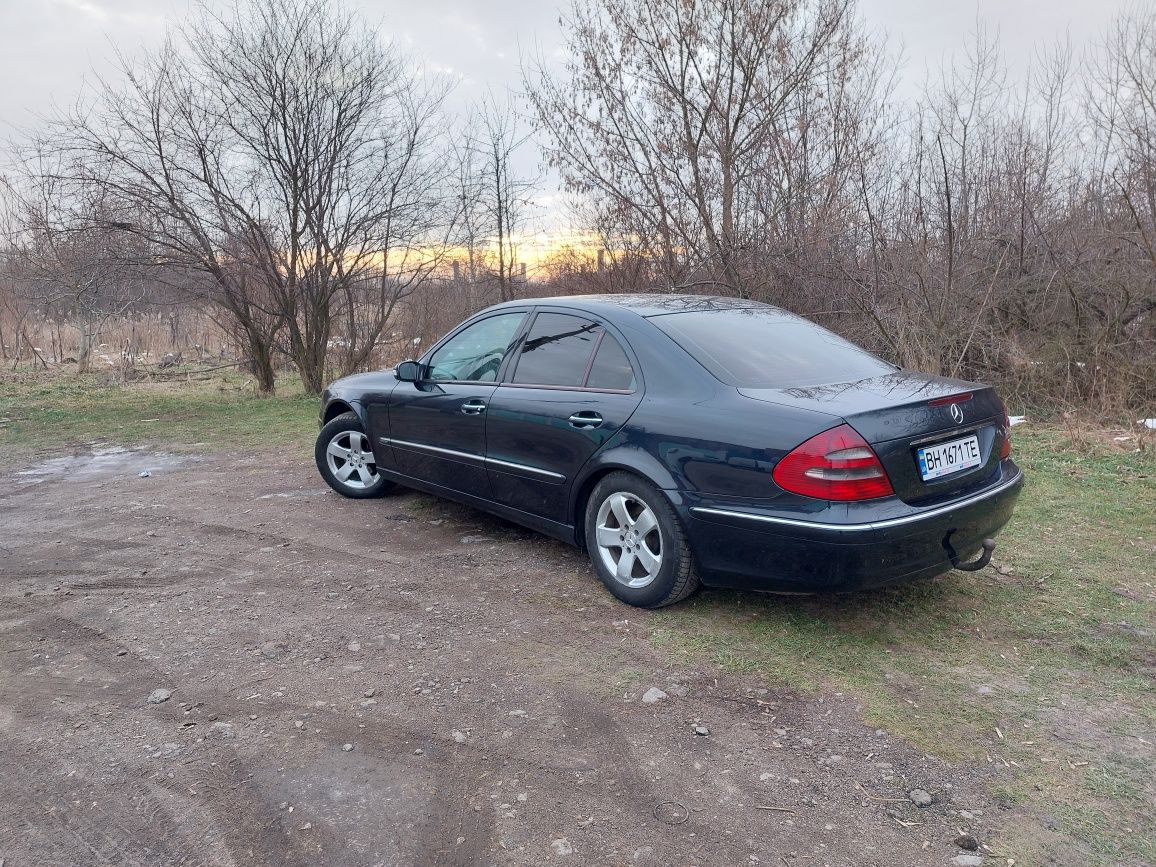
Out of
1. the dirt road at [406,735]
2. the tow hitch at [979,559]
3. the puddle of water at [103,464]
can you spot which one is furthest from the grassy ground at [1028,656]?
the puddle of water at [103,464]

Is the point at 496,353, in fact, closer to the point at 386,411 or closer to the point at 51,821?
the point at 386,411

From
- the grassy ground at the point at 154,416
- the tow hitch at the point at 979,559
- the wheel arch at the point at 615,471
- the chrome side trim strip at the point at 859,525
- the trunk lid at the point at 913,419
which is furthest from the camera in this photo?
the grassy ground at the point at 154,416

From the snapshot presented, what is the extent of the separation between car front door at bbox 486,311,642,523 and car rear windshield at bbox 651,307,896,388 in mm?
358

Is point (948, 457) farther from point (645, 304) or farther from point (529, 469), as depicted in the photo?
point (529, 469)

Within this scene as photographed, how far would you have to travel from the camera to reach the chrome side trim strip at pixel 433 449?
4441 millimetres

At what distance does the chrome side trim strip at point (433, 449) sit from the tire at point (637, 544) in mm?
954

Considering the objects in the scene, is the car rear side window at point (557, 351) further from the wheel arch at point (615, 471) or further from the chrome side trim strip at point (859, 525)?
the chrome side trim strip at point (859, 525)

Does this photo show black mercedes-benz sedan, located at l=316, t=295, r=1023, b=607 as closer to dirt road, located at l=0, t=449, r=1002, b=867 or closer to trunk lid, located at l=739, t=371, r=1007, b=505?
trunk lid, located at l=739, t=371, r=1007, b=505

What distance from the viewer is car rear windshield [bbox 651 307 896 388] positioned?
3486 millimetres

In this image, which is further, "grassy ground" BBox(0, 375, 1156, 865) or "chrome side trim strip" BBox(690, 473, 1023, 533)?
"chrome side trim strip" BBox(690, 473, 1023, 533)

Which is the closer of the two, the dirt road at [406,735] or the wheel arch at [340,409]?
the dirt road at [406,735]

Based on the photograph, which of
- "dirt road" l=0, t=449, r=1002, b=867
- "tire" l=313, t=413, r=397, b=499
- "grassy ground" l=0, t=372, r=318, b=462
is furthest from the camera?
"grassy ground" l=0, t=372, r=318, b=462

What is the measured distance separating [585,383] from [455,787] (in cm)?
211

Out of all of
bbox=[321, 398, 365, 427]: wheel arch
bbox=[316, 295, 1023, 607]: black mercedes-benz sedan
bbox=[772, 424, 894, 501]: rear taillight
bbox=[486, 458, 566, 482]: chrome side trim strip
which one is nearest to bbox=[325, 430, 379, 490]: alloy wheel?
bbox=[321, 398, 365, 427]: wheel arch
